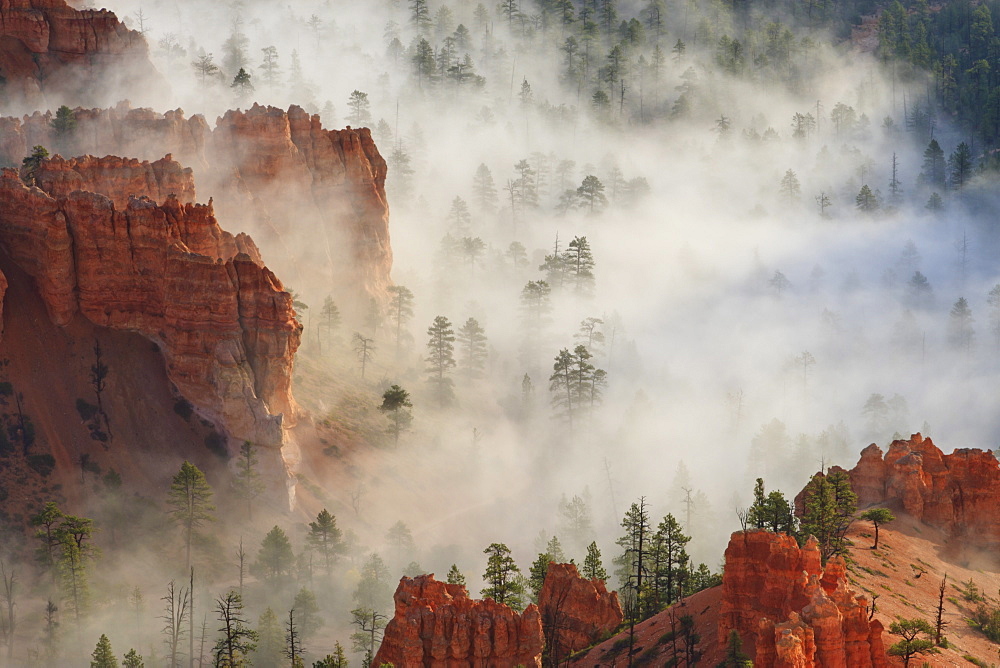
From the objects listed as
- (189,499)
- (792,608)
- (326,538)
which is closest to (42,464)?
(189,499)

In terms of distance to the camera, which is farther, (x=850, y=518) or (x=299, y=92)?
(x=299, y=92)

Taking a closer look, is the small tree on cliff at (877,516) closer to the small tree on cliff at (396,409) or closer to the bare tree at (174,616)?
the bare tree at (174,616)

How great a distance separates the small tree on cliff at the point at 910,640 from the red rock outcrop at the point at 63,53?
330ft

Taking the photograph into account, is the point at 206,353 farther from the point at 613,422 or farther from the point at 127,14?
the point at 127,14

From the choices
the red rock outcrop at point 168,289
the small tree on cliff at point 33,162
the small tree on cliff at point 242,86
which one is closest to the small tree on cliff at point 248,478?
the red rock outcrop at point 168,289

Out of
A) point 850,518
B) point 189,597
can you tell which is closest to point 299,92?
point 189,597

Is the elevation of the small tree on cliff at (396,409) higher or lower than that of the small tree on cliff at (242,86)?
lower

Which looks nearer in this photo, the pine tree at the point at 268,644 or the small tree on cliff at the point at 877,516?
the small tree on cliff at the point at 877,516

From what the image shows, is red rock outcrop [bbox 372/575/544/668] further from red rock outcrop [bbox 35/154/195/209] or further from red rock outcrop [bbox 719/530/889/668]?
red rock outcrop [bbox 35/154/195/209]

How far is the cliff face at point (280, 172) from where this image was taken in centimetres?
11550

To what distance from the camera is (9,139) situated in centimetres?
11400

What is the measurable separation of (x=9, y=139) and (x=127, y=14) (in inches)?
3594

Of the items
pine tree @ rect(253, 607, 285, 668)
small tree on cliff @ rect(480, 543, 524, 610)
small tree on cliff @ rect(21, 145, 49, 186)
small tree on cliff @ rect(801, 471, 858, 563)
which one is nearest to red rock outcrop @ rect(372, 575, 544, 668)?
small tree on cliff @ rect(480, 543, 524, 610)

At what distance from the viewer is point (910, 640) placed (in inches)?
2477
